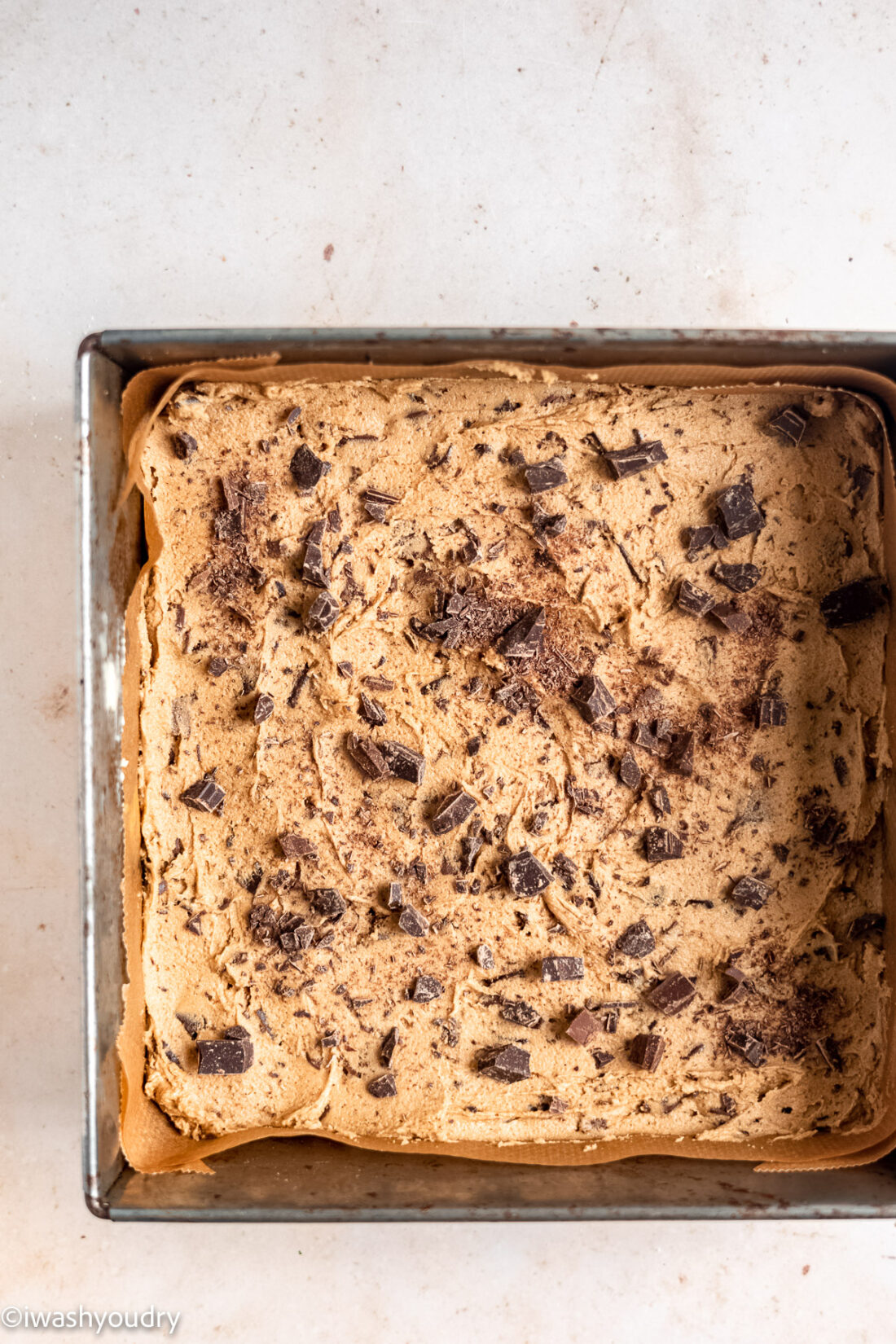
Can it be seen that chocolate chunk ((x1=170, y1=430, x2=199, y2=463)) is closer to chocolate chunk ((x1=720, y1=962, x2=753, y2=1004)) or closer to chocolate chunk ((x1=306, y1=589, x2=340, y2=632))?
chocolate chunk ((x1=306, y1=589, x2=340, y2=632))

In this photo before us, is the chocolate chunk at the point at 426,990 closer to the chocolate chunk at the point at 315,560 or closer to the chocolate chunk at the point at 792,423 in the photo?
the chocolate chunk at the point at 315,560

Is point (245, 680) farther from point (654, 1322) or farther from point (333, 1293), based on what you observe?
point (654, 1322)

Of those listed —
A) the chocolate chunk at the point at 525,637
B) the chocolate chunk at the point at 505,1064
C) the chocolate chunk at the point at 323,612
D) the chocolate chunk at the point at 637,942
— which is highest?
the chocolate chunk at the point at 323,612

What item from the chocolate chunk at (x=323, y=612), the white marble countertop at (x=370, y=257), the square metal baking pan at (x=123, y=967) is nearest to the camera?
the square metal baking pan at (x=123, y=967)

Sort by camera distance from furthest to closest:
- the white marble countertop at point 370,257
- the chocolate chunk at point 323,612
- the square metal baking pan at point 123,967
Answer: the white marble countertop at point 370,257 < the chocolate chunk at point 323,612 < the square metal baking pan at point 123,967

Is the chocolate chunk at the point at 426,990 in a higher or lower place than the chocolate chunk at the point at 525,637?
lower

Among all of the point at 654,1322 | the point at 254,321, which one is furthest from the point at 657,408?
the point at 654,1322

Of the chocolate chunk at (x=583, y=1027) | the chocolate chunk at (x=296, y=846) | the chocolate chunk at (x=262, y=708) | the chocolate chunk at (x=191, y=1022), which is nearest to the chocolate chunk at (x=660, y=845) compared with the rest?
the chocolate chunk at (x=583, y=1027)
